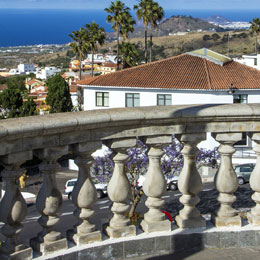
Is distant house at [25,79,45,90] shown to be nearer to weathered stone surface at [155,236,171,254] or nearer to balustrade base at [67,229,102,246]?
weathered stone surface at [155,236,171,254]

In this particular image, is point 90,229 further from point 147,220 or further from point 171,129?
point 171,129

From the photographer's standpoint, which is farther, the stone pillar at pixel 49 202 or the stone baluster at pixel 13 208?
the stone pillar at pixel 49 202

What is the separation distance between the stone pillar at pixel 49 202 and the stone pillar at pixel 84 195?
20 centimetres

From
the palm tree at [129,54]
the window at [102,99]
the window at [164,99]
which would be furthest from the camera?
the palm tree at [129,54]

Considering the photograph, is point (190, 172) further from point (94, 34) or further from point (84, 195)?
point (94, 34)

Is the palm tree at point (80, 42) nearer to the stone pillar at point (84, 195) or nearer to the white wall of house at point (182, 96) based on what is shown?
the white wall of house at point (182, 96)

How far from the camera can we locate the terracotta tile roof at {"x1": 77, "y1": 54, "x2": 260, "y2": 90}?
1916 inches

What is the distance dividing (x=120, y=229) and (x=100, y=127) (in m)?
1.10

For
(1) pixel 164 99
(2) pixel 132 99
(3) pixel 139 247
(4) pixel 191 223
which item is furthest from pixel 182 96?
(3) pixel 139 247

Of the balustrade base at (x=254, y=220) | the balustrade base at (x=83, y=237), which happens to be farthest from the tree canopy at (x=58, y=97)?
the balustrade base at (x=83, y=237)

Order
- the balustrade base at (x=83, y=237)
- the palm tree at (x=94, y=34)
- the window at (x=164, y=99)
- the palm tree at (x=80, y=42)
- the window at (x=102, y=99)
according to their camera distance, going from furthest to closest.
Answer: the palm tree at (x=80, y=42) → the palm tree at (x=94, y=34) → the window at (x=102, y=99) → the window at (x=164, y=99) → the balustrade base at (x=83, y=237)

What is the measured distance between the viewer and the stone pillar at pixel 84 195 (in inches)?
197

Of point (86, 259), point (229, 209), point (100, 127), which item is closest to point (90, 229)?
point (86, 259)

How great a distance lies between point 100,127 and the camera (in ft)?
16.5
